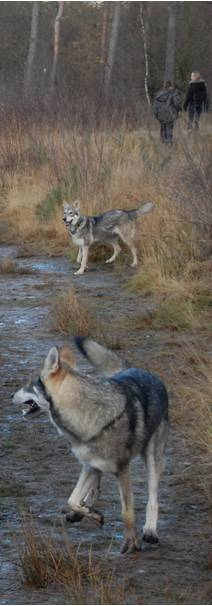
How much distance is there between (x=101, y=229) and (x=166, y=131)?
631 cm

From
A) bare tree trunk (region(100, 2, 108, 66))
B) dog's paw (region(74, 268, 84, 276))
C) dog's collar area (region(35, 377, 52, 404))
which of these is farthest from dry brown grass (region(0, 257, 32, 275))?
bare tree trunk (region(100, 2, 108, 66))

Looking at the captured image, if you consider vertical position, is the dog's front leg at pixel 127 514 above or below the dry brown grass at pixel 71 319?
above

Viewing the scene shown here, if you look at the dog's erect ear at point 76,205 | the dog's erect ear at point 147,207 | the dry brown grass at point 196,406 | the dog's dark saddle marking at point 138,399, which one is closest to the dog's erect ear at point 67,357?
the dog's dark saddle marking at point 138,399

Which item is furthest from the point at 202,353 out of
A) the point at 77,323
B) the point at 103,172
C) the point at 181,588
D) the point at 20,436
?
the point at 103,172

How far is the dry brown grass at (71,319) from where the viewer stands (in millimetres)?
9141

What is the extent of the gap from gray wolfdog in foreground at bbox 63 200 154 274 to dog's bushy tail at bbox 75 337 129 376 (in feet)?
24.8

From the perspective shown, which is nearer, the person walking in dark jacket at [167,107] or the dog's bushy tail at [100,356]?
the dog's bushy tail at [100,356]

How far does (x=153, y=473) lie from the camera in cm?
476

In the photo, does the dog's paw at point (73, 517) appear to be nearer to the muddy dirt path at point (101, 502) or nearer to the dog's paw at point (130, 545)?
the muddy dirt path at point (101, 502)

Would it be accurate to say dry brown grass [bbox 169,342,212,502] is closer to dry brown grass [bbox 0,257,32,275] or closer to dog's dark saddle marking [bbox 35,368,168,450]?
dog's dark saddle marking [bbox 35,368,168,450]

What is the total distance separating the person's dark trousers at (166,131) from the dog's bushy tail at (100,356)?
12338 mm

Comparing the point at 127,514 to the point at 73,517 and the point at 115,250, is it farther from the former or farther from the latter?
the point at 115,250

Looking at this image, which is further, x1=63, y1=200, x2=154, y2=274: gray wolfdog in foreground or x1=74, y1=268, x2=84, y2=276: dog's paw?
x1=63, y1=200, x2=154, y2=274: gray wolfdog in foreground

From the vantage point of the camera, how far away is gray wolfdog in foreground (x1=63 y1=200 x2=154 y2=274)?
12977mm
